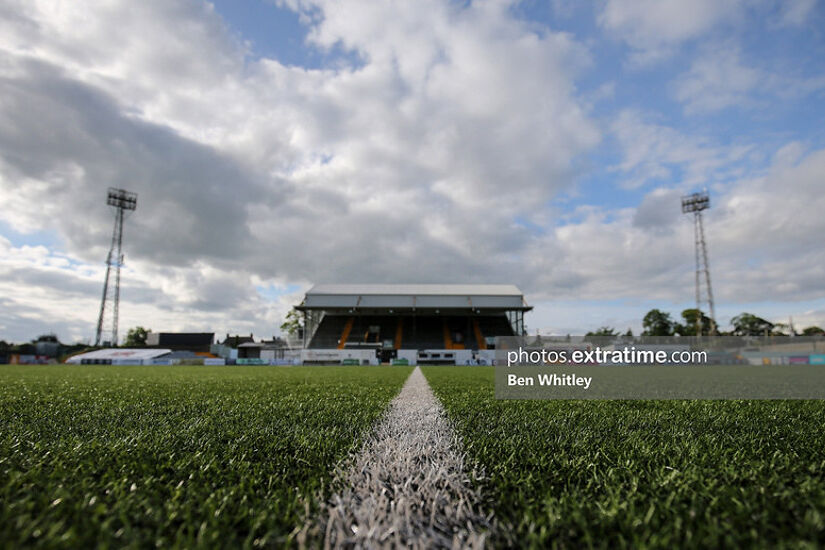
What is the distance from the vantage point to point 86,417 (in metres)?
2.46

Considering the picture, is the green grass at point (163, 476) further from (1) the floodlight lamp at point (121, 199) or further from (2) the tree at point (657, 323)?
(2) the tree at point (657, 323)

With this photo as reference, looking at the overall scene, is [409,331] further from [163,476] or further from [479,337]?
[163,476]

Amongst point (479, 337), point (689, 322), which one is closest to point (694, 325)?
point (689, 322)

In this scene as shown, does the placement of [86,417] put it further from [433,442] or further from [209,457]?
[433,442]

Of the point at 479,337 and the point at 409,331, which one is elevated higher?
the point at 409,331

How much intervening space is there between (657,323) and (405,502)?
76.7m

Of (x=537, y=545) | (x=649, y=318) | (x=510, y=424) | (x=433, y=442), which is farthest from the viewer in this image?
(x=649, y=318)

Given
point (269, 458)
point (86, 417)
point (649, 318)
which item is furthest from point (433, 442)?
point (649, 318)

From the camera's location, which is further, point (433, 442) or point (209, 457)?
point (433, 442)

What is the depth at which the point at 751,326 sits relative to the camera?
6669cm

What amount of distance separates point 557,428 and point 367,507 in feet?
4.67

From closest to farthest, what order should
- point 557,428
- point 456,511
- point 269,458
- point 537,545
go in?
point 537,545 → point 456,511 → point 269,458 → point 557,428

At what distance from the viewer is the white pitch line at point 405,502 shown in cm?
84

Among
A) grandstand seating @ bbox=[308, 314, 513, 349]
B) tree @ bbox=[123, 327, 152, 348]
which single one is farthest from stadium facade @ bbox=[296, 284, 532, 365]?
tree @ bbox=[123, 327, 152, 348]
